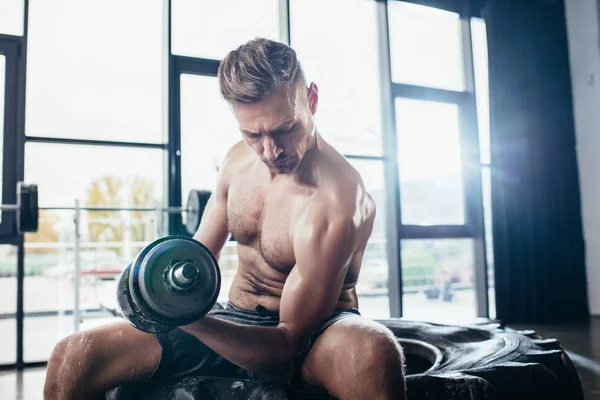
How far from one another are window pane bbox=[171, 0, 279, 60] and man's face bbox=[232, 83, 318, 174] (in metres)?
2.58

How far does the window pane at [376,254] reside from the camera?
4.37 metres

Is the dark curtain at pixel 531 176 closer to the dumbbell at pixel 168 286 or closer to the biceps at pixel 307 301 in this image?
the biceps at pixel 307 301

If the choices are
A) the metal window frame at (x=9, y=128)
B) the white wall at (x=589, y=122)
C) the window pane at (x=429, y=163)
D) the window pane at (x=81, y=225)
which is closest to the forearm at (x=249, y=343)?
the window pane at (x=81, y=225)

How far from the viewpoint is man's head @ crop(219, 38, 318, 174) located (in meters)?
1.17

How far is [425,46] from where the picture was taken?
473cm

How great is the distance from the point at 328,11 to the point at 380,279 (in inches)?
105

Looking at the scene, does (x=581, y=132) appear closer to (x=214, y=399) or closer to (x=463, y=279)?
(x=463, y=279)

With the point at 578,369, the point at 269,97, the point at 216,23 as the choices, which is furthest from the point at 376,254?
the point at 269,97

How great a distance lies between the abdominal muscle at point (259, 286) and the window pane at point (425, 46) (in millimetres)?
3390

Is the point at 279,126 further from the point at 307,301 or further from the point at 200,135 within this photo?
the point at 200,135

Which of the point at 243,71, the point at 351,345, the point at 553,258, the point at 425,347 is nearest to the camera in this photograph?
the point at 351,345

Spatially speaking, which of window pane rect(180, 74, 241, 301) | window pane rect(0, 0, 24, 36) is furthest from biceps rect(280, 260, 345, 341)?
window pane rect(0, 0, 24, 36)

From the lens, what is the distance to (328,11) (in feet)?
14.1

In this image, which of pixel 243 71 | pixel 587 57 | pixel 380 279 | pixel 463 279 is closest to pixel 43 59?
pixel 243 71
